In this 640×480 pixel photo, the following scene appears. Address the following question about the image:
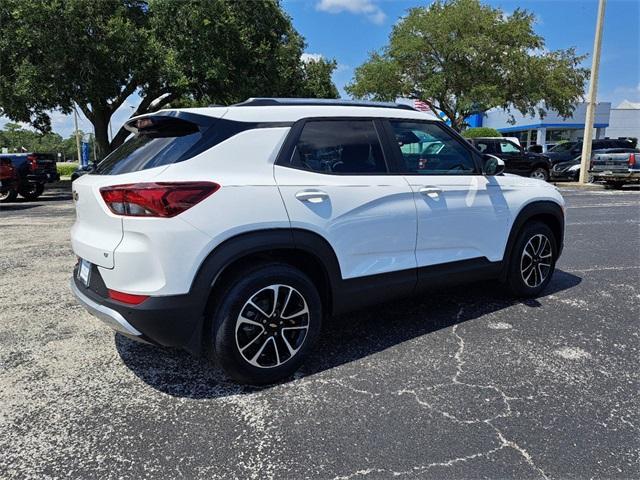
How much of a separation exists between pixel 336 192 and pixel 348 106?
761mm

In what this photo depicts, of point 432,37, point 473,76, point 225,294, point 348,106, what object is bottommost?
point 225,294

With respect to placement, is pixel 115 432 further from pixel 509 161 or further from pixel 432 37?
pixel 432 37

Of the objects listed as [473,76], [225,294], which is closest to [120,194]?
[225,294]

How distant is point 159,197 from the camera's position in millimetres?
2682

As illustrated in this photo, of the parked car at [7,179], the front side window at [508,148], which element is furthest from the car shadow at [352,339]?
the front side window at [508,148]

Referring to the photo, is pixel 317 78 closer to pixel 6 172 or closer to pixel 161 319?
pixel 6 172

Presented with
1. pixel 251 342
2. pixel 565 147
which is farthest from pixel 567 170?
pixel 251 342

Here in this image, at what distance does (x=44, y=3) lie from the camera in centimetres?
1599

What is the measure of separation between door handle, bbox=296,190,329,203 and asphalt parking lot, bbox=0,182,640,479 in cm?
116

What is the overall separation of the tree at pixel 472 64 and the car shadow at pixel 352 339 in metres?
20.0

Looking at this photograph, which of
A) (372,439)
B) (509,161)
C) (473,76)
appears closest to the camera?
(372,439)

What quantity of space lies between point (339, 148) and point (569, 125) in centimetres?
4667

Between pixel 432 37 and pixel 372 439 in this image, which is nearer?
pixel 372 439

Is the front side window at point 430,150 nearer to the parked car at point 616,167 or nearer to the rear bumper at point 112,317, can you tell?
the rear bumper at point 112,317
